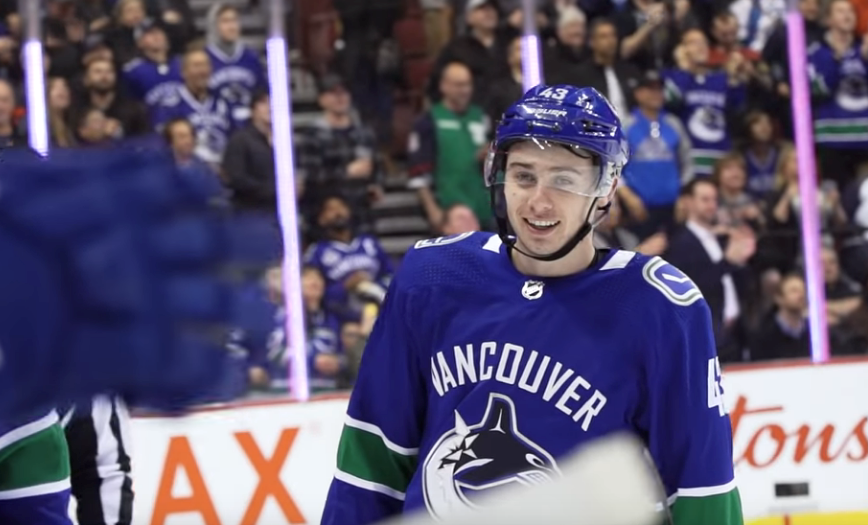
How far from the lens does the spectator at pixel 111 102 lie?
525cm

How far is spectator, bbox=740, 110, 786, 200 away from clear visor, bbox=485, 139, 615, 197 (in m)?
3.74

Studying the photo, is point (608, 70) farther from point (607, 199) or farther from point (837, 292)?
point (607, 199)

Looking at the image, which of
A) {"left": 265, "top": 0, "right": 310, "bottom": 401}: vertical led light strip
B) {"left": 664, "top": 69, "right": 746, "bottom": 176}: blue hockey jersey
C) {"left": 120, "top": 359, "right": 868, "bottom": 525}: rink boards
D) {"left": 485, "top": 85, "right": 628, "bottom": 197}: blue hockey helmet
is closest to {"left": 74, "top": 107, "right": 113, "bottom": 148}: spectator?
{"left": 265, "top": 0, "right": 310, "bottom": 401}: vertical led light strip

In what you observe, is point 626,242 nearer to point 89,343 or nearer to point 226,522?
point 226,522

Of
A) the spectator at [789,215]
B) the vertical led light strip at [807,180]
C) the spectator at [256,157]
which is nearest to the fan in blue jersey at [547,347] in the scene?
the spectator at [256,157]

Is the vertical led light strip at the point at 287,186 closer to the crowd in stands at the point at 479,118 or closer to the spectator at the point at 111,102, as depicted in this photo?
the crowd in stands at the point at 479,118

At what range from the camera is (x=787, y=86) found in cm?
588

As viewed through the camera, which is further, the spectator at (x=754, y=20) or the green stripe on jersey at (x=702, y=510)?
the spectator at (x=754, y=20)

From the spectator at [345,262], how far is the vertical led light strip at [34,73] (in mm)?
989

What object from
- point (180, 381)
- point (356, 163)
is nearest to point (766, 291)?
point (356, 163)

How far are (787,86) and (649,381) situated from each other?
12.7 ft

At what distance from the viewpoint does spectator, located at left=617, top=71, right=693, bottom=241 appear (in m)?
5.64

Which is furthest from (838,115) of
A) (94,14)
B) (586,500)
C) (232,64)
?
(586,500)

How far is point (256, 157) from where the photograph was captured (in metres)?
5.23
